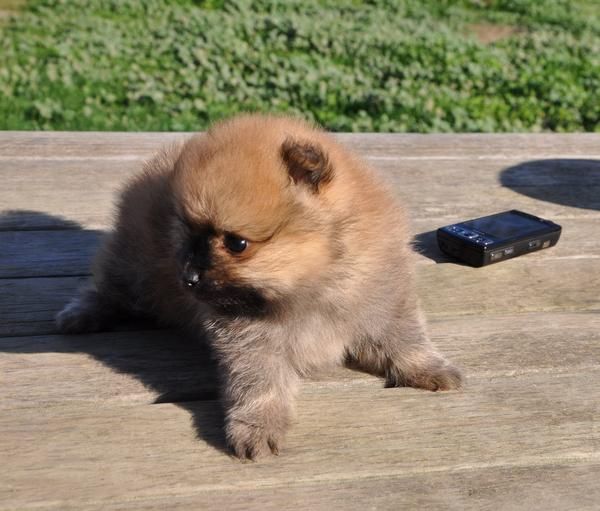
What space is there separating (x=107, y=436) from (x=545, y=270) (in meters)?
1.70

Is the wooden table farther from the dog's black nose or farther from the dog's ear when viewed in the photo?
the dog's ear

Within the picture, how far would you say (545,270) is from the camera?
274 cm

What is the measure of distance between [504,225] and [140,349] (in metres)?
1.49

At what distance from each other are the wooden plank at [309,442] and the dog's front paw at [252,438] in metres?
0.03

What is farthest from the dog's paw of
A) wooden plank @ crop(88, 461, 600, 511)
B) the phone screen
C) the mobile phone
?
the phone screen

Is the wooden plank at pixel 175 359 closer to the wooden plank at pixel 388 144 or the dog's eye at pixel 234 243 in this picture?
the dog's eye at pixel 234 243

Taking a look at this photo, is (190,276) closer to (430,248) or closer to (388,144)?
(430,248)

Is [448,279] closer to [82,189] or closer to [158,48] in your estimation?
[82,189]

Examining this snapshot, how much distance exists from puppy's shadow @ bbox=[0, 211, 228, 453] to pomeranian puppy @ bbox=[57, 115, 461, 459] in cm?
6

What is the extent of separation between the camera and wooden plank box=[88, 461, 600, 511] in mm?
1581

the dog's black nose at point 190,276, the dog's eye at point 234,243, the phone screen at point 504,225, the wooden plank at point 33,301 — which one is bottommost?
the wooden plank at point 33,301

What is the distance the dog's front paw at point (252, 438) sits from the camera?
174 centimetres

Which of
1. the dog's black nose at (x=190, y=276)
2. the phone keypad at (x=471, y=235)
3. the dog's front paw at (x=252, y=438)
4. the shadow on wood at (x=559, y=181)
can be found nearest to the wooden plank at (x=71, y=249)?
the phone keypad at (x=471, y=235)

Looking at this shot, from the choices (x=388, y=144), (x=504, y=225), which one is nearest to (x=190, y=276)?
(x=504, y=225)
